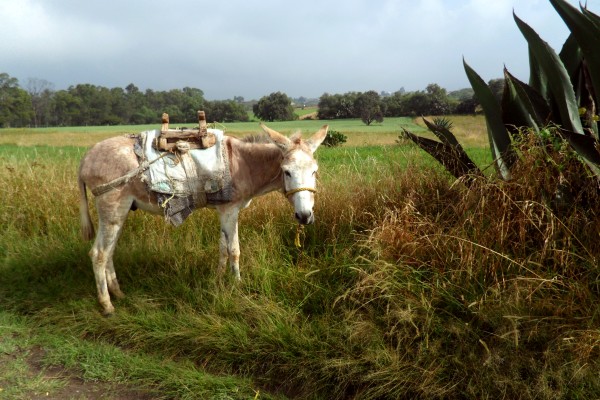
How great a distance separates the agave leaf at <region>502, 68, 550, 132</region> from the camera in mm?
3312

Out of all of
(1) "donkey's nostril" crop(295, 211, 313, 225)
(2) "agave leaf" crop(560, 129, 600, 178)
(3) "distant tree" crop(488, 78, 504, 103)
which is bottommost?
(1) "donkey's nostril" crop(295, 211, 313, 225)

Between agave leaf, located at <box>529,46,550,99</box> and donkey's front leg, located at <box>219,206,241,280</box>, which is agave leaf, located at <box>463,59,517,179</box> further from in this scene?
donkey's front leg, located at <box>219,206,241,280</box>

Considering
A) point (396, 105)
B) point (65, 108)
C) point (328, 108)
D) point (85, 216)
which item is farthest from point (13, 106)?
point (85, 216)

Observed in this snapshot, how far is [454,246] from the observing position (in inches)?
123

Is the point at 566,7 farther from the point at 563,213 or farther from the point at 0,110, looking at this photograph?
the point at 0,110

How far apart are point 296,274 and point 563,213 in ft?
6.59

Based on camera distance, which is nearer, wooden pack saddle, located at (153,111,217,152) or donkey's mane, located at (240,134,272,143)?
wooden pack saddle, located at (153,111,217,152)

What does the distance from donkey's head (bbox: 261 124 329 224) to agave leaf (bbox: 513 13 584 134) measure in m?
1.78

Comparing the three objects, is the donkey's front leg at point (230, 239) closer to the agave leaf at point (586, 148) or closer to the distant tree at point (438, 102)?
the agave leaf at point (586, 148)

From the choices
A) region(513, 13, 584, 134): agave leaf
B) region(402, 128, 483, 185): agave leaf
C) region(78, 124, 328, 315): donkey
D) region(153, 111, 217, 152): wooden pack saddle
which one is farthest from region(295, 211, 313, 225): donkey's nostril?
region(513, 13, 584, 134): agave leaf

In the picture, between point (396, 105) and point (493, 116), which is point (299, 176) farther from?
point (396, 105)

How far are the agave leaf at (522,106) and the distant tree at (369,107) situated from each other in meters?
19.3

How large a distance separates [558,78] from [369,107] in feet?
70.5

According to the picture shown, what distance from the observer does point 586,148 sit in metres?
2.82
